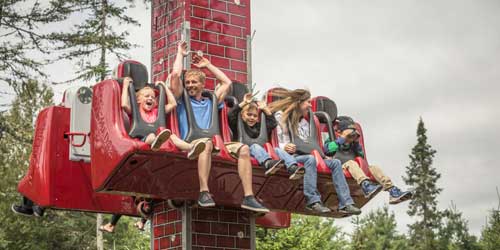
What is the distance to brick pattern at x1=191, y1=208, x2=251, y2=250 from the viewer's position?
11859mm

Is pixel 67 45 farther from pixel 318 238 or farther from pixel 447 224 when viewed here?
pixel 447 224

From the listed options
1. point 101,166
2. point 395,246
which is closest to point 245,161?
point 101,166

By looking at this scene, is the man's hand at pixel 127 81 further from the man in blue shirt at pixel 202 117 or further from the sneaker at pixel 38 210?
the sneaker at pixel 38 210

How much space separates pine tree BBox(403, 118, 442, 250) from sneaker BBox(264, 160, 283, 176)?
146 ft

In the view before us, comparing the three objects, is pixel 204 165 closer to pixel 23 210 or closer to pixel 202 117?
pixel 202 117

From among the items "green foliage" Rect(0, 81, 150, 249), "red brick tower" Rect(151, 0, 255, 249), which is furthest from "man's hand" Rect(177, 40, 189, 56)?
"green foliage" Rect(0, 81, 150, 249)

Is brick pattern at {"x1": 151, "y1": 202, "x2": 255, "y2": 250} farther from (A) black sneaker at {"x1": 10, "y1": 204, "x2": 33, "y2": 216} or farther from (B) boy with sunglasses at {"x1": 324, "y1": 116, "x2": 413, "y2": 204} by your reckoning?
(A) black sneaker at {"x1": 10, "y1": 204, "x2": 33, "y2": 216}

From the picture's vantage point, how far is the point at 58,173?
38.4 ft

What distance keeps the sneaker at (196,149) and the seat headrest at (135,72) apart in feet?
4.13

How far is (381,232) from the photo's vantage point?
184 feet

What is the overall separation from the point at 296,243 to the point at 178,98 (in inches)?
649

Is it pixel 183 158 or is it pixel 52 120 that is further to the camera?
pixel 52 120

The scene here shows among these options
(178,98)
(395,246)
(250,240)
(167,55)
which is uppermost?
(395,246)

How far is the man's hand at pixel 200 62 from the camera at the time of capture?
11555mm
